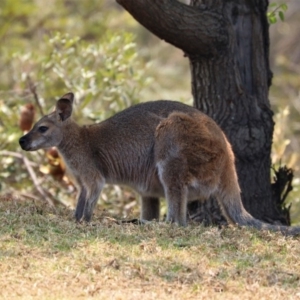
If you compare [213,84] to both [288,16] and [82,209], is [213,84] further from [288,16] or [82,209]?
[288,16]

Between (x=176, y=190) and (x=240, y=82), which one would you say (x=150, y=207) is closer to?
(x=176, y=190)

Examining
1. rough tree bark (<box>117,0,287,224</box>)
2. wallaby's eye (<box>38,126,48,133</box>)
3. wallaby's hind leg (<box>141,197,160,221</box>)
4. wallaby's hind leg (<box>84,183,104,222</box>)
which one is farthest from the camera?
rough tree bark (<box>117,0,287,224</box>)

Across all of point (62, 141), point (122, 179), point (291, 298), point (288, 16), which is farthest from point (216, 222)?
point (288, 16)

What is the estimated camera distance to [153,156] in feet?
21.7

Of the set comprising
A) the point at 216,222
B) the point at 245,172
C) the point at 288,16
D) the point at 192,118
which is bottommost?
the point at 216,222

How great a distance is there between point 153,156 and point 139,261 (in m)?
1.75

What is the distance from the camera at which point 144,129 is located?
22.2ft

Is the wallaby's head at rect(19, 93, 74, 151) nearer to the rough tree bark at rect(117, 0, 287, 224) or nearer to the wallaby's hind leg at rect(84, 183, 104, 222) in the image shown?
the wallaby's hind leg at rect(84, 183, 104, 222)

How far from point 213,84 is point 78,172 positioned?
1.61 meters

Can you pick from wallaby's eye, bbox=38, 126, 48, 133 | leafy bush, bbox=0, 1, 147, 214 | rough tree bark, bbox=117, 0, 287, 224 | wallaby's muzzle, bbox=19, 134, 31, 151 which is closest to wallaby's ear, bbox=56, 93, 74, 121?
wallaby's eye, bbox=38, 126, 48, 133

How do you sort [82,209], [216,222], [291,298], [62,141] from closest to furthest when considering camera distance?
1. [291,298]
2. [82,209]
3. [62,141]
4. [216,222]

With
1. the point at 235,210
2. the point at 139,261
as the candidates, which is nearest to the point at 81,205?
the point at 235,210

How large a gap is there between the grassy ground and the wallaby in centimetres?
50

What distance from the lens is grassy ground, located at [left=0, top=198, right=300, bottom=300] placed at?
15.0 ft
